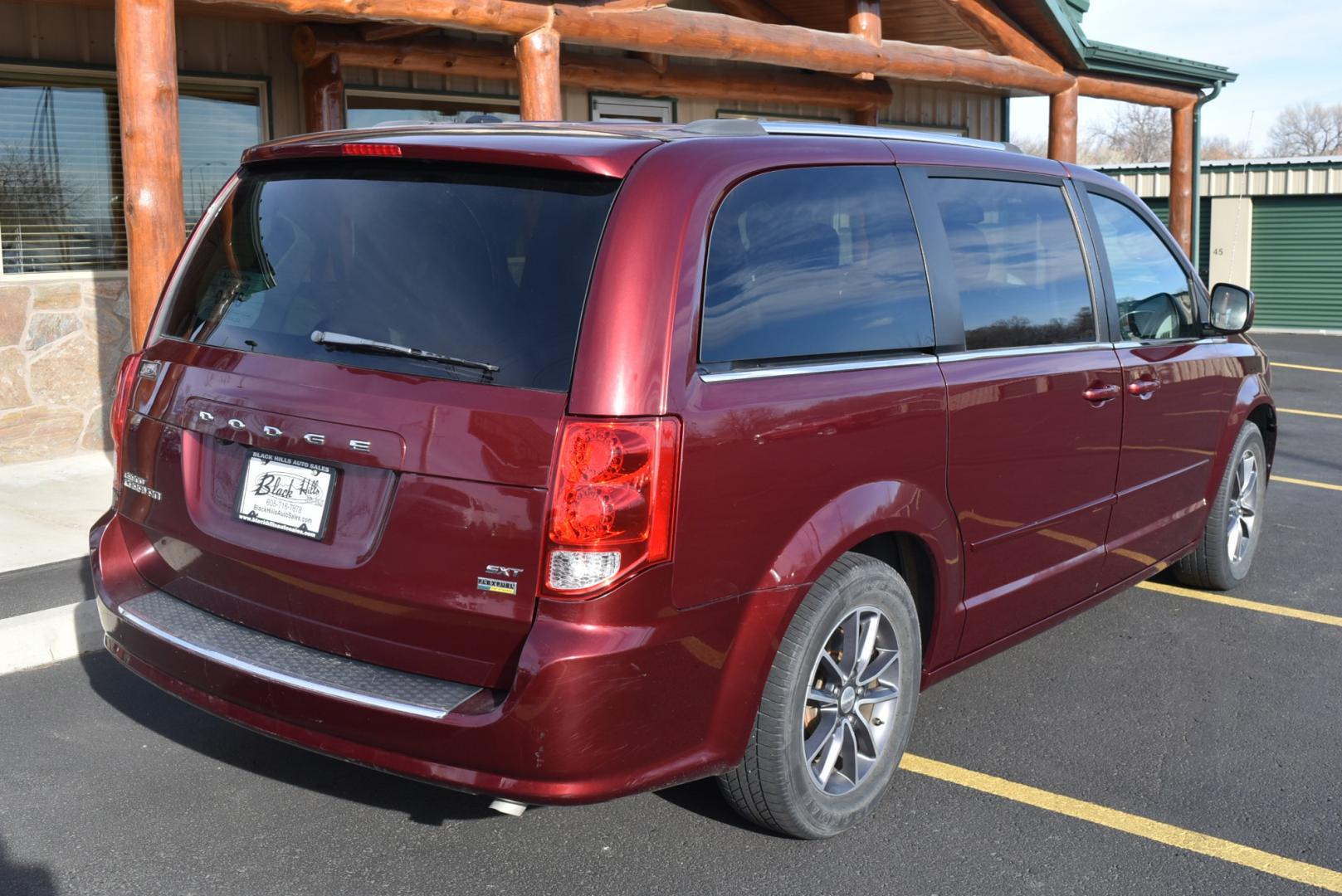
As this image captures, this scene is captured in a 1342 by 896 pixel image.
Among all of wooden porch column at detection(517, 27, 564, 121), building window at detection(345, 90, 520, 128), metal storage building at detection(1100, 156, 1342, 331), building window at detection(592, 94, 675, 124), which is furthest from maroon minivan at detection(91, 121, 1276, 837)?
metal storage building at detection(1100, 156, 1342, 331)

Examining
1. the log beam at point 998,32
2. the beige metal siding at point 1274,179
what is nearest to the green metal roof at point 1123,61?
the log beam at point 998,32

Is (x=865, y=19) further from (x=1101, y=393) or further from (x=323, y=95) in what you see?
(x=1101, y=393)

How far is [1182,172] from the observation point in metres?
15.9

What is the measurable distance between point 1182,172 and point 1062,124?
3107 millimetres

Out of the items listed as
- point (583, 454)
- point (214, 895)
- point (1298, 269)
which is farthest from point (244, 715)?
point (1298, 269)

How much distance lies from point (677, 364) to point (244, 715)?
1.33m

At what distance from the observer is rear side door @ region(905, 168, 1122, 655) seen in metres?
3.82

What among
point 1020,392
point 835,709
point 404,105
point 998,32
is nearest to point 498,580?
point 835,709

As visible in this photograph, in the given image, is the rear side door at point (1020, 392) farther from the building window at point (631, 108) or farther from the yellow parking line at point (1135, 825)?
the building window at point (631, 108)

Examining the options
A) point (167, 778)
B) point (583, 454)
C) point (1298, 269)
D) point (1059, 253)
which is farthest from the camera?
point (1298, 269)

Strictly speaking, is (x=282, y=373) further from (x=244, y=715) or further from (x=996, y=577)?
(x=996, y=577)

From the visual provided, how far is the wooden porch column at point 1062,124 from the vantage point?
13609mm

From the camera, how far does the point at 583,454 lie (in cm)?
281

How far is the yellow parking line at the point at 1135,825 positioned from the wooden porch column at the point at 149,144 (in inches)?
165
